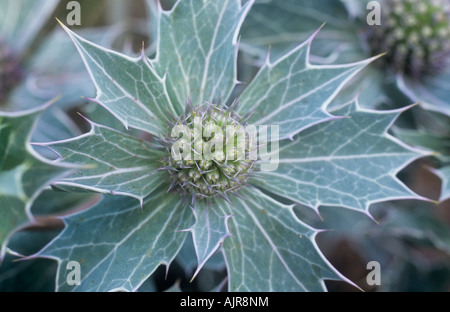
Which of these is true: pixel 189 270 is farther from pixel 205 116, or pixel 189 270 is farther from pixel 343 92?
pixel 343 92

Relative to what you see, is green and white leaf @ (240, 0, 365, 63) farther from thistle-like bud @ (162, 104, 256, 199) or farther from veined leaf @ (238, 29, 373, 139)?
thistle-like bud @ (162, 104, 256, 199)

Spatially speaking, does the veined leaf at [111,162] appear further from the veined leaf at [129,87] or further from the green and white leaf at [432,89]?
the green and white leaf at [432,89]

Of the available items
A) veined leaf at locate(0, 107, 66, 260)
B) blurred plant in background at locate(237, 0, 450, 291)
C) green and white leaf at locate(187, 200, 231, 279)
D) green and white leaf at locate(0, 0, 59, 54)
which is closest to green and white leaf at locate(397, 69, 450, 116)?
blurred plant in background at locate(237, 0, 450, 291)

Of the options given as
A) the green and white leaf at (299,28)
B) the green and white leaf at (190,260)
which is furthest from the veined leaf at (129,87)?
the green and white leaf at (299,28)

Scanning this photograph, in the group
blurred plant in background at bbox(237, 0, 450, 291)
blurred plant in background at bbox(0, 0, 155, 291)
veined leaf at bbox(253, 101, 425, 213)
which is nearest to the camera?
veined leaf at bbox(253, 101, 425, 213)

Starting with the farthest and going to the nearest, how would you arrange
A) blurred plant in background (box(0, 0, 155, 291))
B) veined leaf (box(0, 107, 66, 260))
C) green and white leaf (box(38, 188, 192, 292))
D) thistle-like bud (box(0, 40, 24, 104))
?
thistle-like bud (box(0, 40, 24, 104))
blurred plant in background (box(0, 0, 155, 291))
green and white leaf (box(38, 188, 192, 292))
veined leaf (box(0, 107, 66, 260))

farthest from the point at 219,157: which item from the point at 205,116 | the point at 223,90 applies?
the point at 223,90

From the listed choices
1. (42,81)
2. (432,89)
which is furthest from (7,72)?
(432,89)
